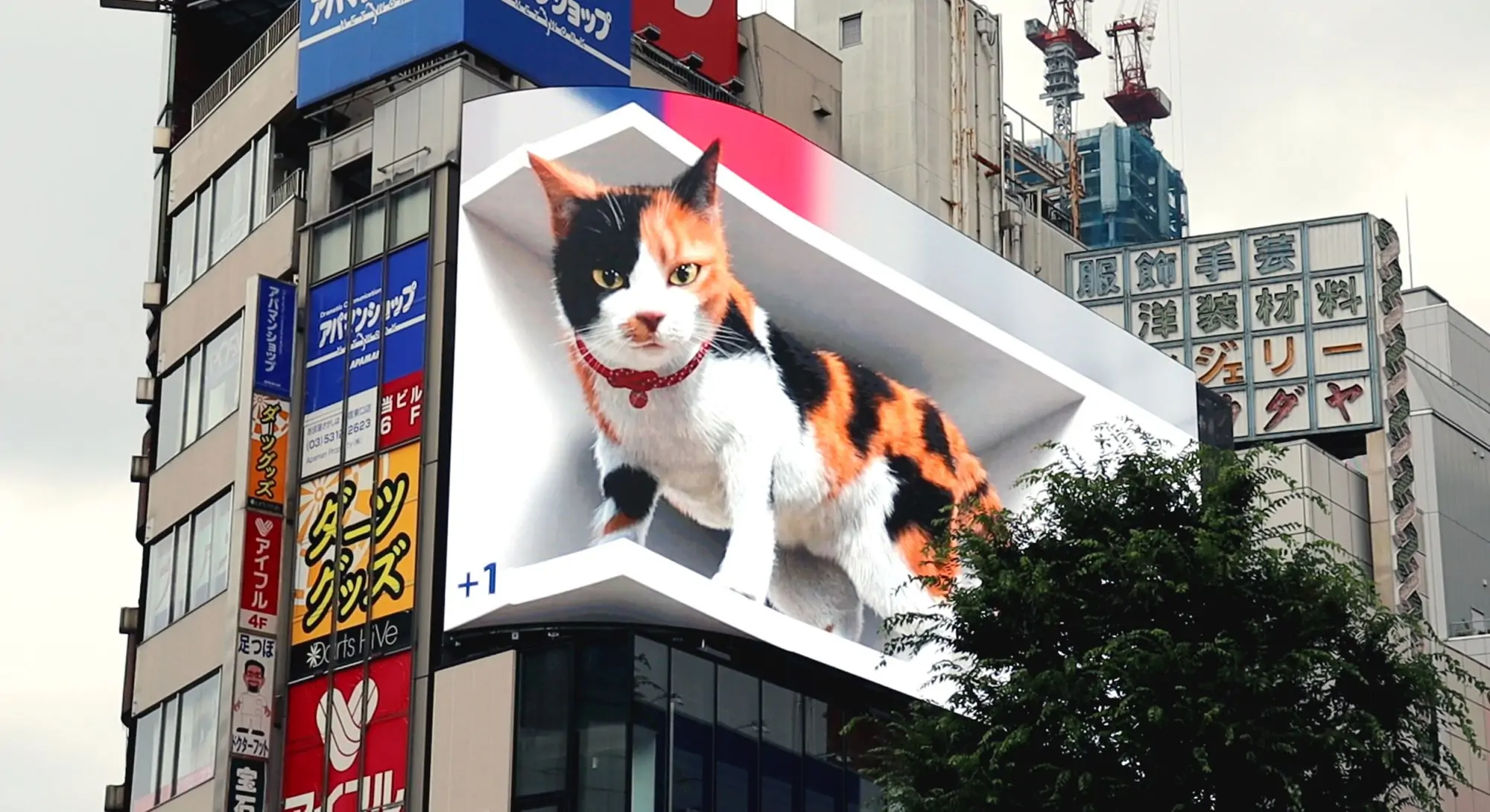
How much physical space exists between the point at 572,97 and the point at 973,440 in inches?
510

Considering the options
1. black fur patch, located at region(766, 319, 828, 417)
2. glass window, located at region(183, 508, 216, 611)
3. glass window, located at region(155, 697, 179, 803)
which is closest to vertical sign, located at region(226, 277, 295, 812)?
glass window, located at region(183, 508, 216, 611)

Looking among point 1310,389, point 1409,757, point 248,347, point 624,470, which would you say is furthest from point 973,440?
point 1310,389

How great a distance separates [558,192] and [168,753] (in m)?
15.5

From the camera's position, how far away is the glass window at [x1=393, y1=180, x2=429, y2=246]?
4969 centimetres

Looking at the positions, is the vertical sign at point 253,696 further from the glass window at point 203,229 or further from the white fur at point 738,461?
the glass window at point 203,229

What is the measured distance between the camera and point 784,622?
162 feet

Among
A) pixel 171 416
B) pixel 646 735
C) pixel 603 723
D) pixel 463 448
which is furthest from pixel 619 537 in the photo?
pixel 171 416

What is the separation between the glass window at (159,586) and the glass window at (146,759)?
83.9 inches

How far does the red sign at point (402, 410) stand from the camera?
159ft

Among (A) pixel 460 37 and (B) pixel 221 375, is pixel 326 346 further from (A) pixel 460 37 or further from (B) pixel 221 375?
(A) pixel 460 37

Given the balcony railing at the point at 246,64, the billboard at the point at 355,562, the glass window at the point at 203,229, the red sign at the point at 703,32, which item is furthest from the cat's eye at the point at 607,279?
the red sign at the point at 703,32

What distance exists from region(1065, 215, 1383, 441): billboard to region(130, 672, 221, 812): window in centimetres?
4047

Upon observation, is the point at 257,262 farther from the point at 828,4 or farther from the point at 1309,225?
the point at 1309,225

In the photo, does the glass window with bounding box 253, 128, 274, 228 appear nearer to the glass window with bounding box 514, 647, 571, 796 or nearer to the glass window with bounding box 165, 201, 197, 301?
the glass window with bounding box 165, 201, 197, 301
